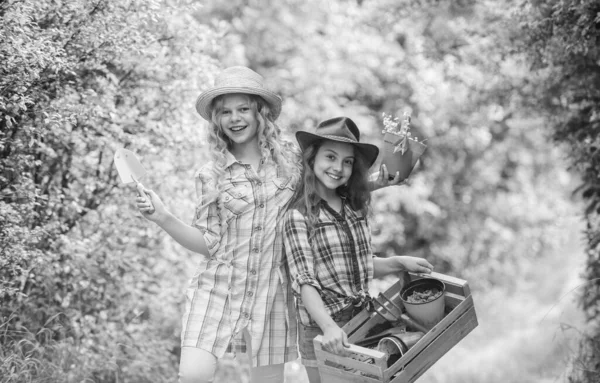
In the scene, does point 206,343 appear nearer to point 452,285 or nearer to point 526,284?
point 452,285

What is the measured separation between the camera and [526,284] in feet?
32.9

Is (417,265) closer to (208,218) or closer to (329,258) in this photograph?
(329,258)

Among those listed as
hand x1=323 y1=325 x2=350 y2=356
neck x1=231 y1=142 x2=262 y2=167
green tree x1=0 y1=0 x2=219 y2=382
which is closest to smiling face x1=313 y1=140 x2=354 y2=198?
neck x1=231 y1=142 x2=262 y2=167

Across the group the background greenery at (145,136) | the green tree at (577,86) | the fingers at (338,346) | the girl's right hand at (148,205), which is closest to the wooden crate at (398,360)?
the fingers at (338,346)

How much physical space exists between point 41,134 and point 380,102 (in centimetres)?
549

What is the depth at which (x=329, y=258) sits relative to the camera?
2.87 m

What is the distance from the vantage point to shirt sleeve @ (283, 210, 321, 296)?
2771mm

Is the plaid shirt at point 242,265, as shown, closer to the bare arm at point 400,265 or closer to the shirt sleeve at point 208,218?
the shirt sleeve at point 208,218

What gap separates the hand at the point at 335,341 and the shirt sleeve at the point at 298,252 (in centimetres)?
22

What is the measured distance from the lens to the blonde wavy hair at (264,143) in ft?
10.1

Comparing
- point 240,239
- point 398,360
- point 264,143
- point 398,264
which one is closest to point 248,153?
point 264,143

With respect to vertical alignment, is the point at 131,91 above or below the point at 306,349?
above

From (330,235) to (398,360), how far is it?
621 millimetres

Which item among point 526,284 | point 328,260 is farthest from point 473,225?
point 328,260
